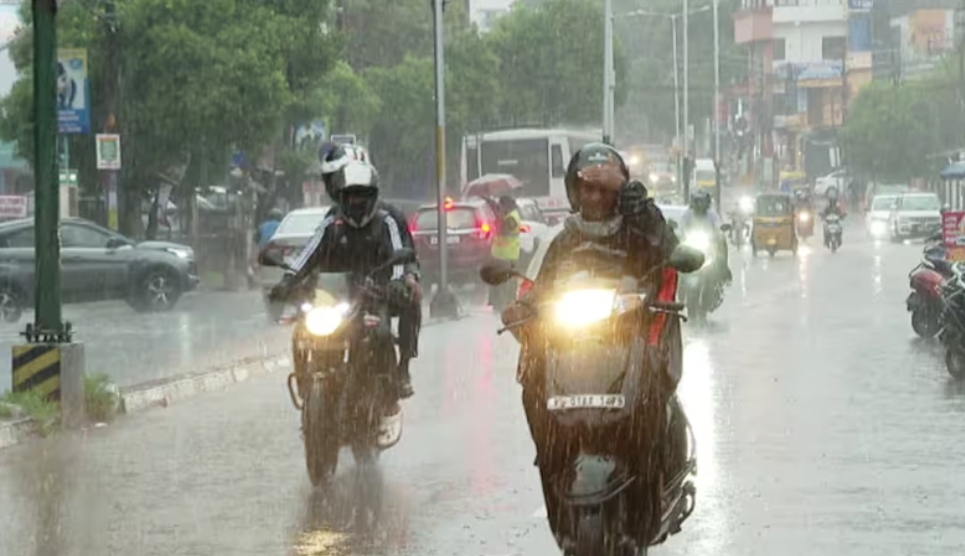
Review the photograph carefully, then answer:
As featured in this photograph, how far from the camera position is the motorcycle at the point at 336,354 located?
11805 millimetres

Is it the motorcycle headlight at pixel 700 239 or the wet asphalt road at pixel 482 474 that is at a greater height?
the motorcycle headlight at pixel 700 239

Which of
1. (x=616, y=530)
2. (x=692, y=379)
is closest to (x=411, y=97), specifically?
(x=692, y=379)

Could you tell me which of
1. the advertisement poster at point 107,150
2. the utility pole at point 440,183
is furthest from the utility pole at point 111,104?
the utility pole at point 440,183

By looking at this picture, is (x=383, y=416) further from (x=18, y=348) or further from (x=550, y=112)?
(x=550, y=112)

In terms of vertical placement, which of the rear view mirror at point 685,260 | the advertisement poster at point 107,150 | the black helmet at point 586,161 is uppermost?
the advertisement poster at point 107,150

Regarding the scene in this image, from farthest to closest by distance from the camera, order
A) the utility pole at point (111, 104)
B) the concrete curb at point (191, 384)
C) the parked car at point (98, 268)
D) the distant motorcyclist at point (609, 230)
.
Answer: the utility pole at point (111, 104)
the parked car at point (98, 268)
the concrete curb at point (191, 384)
the distant motorcyclist at point (609, 230)

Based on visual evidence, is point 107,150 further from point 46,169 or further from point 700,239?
point 46,169

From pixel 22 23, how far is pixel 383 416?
113 feet

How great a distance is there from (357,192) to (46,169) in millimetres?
3821

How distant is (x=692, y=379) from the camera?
18.5 meters

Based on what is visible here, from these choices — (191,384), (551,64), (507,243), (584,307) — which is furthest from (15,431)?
(551,64)

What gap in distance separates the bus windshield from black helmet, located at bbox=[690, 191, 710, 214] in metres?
32.1

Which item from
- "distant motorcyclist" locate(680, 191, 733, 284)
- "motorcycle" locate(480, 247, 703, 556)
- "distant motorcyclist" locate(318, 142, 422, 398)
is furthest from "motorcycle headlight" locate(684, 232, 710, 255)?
"motorcycle" locate(480, 247, 703, 556)

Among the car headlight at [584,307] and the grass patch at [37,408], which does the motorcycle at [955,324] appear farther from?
the car headlight at [584,307]
